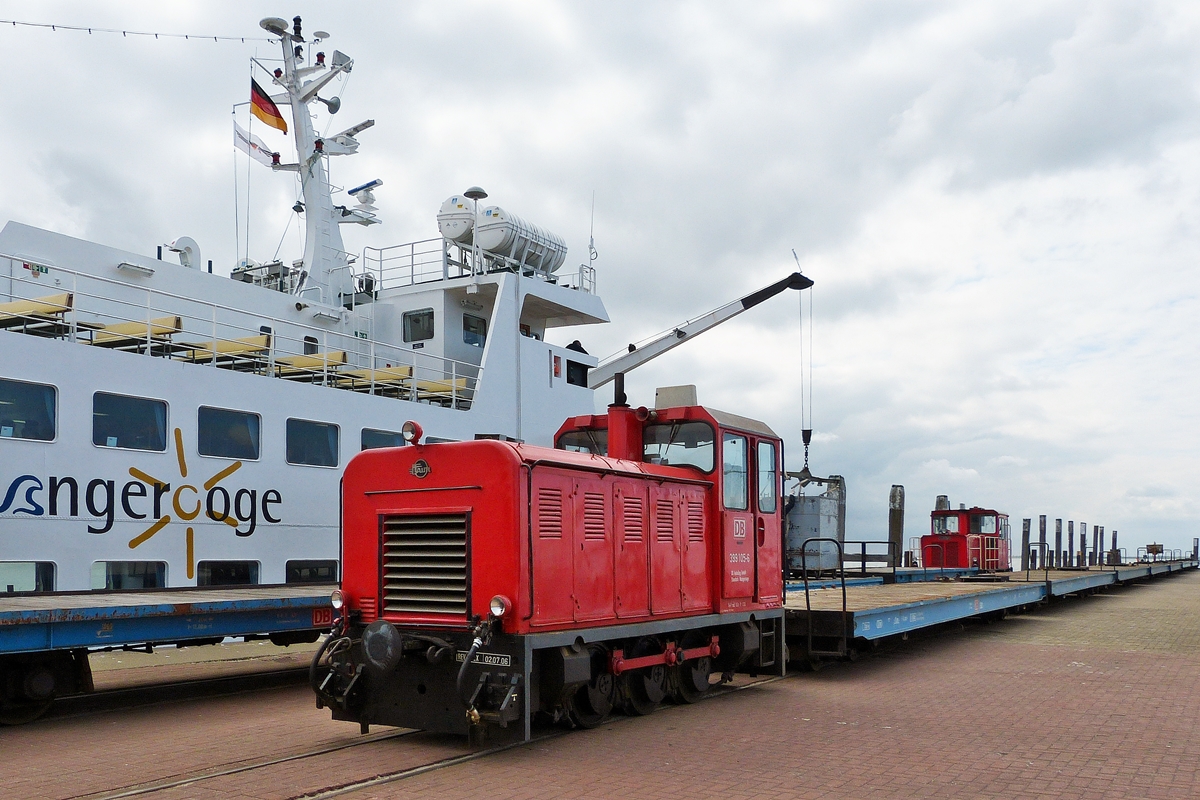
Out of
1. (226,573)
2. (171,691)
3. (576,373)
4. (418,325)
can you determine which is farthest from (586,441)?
(576,373)

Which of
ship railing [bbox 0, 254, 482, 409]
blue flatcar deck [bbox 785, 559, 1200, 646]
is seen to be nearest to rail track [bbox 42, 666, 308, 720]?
ship railing [bbox 0, 254, 482, 409]

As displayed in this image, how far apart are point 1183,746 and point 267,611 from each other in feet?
28.8

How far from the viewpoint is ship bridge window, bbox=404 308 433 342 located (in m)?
19.7

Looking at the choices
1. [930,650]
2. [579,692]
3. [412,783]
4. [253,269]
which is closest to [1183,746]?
[579,692]

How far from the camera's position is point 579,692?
867 cm

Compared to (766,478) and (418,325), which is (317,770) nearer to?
(766,478)

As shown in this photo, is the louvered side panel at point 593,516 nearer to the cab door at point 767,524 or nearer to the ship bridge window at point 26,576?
the cab door at point 767,524

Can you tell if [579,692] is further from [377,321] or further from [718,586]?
[377,321]

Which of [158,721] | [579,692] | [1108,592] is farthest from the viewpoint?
[1108,592]

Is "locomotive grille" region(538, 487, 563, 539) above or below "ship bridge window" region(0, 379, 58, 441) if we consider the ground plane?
below

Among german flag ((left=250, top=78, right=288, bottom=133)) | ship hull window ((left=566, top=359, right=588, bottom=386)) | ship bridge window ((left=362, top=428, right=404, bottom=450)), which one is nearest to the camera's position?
ship bridge window ((left=362, top=428, right=404, bottom=450))

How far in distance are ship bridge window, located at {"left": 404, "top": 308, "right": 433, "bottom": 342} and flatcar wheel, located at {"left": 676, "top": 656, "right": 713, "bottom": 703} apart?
1111cm

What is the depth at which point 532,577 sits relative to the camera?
7.77 m

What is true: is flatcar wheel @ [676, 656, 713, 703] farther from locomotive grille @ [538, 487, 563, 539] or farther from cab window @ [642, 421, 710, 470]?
locomotive grille @ [538, 487, 563, 539]
